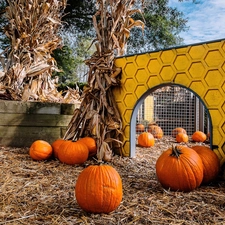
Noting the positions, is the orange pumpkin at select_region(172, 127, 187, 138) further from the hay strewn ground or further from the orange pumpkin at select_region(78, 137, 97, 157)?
the hay strewn ground

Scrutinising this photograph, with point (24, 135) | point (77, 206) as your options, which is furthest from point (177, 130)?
point (77, 206)

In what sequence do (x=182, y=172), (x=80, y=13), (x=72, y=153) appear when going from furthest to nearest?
(x=80, y=13) < (x=72, y=153) < (x=182, y=172)

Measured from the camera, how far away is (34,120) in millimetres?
3389

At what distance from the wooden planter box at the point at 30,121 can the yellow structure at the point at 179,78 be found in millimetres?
873

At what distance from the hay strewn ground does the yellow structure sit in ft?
1.87

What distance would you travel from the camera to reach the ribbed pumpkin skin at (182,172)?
69.9 inches

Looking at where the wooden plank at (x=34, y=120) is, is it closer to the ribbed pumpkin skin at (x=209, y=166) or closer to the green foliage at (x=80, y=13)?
the ribbed pumpkin skin at (x=209, y=166)

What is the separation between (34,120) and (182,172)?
2181 millimetres

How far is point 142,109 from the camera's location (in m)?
5.52

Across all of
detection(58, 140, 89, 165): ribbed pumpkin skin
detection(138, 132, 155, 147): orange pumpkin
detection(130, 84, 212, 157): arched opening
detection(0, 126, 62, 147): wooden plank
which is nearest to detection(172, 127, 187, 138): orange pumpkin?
detection(130, 84, 212, 157): arched opening

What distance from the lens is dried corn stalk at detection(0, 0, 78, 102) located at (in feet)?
13.0

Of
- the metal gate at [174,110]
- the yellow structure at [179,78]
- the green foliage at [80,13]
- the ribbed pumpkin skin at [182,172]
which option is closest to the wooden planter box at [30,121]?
the yellow structure at [179,78]

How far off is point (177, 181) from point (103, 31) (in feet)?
6.59

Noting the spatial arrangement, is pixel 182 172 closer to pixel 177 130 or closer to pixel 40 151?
pixel 40 151
